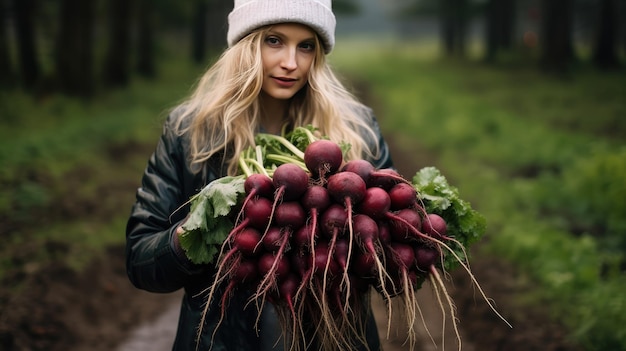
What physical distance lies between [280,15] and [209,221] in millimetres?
866

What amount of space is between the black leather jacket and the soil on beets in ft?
6.94

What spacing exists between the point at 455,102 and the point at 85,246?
33.4 ft

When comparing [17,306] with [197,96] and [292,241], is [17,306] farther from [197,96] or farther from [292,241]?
[292,241]

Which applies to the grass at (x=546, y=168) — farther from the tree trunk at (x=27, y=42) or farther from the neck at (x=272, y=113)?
the tree trunk at (x=27, y=42)

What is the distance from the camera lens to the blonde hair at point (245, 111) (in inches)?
88.2

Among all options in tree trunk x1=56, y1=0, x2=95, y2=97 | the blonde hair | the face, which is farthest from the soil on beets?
tree trunk x1=56, y1=0, x2=95, y2=97

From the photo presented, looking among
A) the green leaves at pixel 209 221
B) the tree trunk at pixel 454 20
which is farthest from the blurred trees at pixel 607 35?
the green leaves at pixel 209 221

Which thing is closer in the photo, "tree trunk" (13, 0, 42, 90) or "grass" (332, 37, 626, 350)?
"grass" (332, 37, 626, 350)

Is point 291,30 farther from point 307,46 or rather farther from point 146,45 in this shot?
point 146,45

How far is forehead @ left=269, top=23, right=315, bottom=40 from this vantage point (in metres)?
2.21

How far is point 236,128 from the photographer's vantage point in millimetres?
2301

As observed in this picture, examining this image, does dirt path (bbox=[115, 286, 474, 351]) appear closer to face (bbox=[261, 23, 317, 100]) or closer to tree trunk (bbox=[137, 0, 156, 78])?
face (bbox=[261, 23, 317, 100])

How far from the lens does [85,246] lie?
5312 mm

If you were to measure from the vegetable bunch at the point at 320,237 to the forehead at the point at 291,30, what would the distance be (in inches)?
23.2
